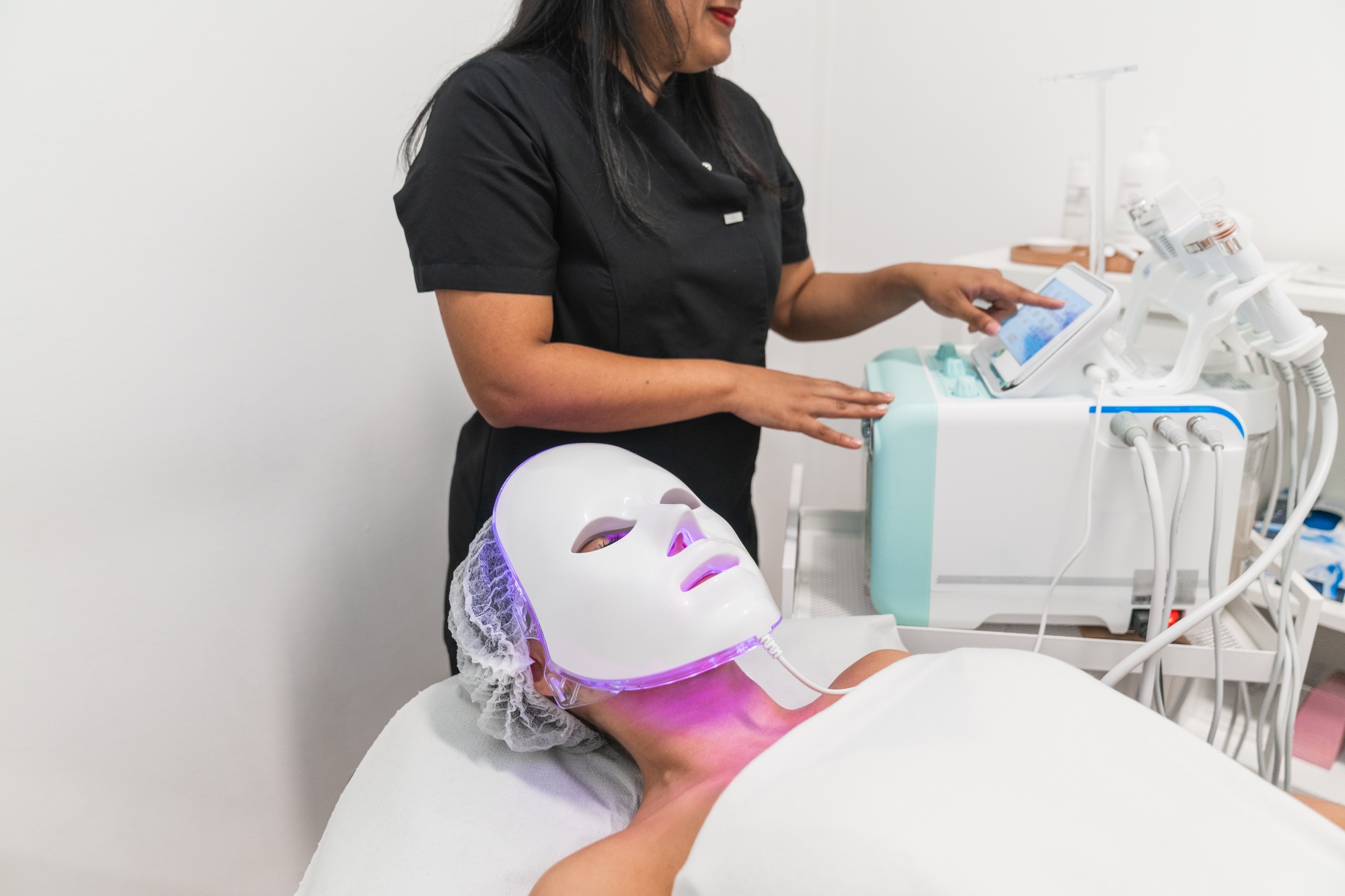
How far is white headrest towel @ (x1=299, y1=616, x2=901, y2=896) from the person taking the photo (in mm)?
810

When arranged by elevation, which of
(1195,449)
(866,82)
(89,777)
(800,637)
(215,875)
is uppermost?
(866,82)

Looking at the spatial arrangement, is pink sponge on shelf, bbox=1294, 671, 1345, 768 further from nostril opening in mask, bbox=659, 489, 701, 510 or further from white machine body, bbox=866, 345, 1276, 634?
nostril opening in mask, bbox=659, 489, 701, 510

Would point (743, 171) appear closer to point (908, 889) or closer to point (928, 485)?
point (928, 485)

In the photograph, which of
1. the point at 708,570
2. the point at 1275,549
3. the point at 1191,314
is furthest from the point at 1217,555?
the point at 708,570

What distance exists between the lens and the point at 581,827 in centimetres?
89

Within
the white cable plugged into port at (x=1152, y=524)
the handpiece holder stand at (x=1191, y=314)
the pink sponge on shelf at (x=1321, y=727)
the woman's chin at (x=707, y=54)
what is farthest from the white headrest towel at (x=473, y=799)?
the pink sponge on shelf at (x=1321, y=727)

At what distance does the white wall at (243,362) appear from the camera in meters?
0.95

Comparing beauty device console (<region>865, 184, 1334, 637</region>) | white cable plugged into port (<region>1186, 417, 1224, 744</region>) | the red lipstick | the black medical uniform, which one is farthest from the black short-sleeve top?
white cable plugged into port (<region>1186, 417, 1224, 744</region>)

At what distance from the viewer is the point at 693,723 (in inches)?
35.3

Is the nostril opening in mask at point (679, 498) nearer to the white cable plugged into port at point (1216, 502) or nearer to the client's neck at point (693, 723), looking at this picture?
the client's neck at point (693, 723)

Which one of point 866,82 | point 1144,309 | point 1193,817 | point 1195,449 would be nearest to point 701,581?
point 1193,817

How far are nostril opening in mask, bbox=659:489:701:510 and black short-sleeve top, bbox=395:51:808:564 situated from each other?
184 millimetres

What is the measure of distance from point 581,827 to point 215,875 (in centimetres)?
67

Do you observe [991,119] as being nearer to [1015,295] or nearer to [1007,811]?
[1015,295]
